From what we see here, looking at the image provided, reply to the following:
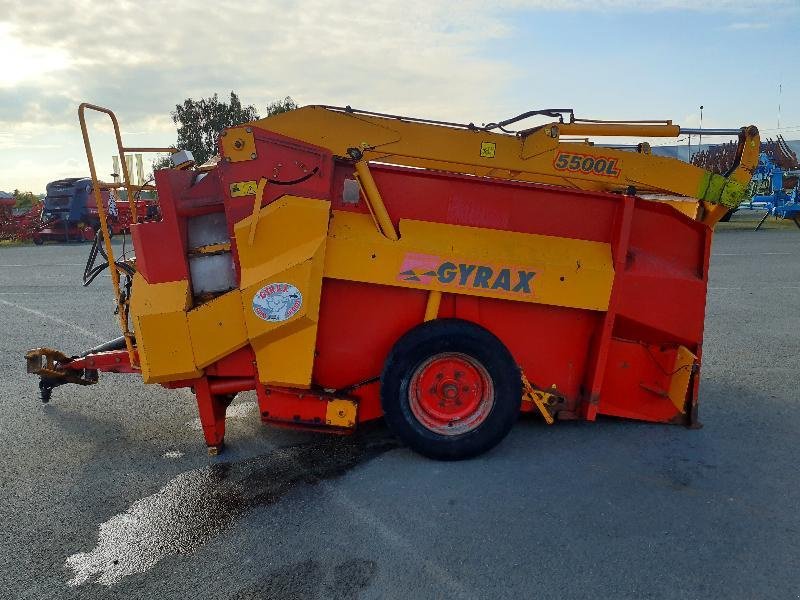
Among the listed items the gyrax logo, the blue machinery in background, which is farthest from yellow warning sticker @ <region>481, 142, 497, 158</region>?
the blue machinery in background

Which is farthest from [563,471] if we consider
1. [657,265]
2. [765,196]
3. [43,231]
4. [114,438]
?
[43,231]

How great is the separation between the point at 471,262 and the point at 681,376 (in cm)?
158

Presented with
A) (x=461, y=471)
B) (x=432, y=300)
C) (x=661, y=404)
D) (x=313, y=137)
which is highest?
(x=313, y=137)

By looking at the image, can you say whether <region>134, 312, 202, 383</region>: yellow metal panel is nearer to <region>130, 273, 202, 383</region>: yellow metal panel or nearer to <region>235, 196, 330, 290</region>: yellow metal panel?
<region>130, 273, 202, 383</region>: yellow metal panel

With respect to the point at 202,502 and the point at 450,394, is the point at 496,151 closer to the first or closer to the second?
the point at 450,394

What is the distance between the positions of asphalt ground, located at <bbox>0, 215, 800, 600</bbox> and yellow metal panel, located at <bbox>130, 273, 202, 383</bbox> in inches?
24.1

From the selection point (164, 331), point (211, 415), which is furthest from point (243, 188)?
point (211, 415)

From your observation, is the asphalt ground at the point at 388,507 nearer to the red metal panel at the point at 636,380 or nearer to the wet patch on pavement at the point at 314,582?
the wet patch on pavement at the point at 314,582

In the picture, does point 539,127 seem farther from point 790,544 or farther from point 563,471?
point 790,544

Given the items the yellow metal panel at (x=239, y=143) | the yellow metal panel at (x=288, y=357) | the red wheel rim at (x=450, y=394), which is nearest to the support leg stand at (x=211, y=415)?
the yellow metal panel at (x=288, y=357)

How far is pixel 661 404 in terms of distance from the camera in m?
4.23

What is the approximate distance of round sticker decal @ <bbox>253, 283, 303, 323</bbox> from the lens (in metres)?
3.66

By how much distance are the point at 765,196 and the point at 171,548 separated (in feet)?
67.4

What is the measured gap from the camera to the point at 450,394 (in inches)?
153
